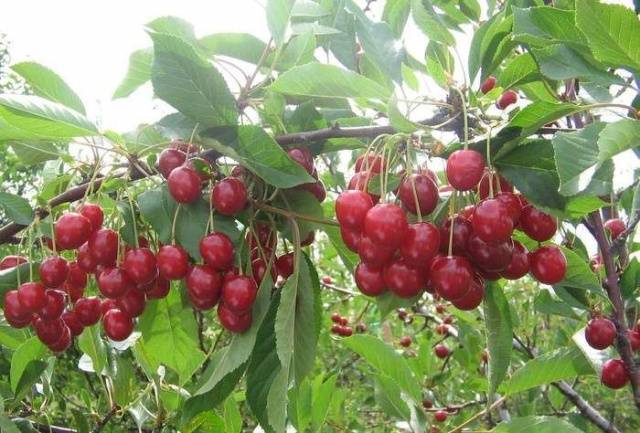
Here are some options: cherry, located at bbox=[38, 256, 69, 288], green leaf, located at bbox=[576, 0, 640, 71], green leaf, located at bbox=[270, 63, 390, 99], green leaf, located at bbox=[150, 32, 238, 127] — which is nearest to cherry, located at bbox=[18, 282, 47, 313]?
cherry, located at bbox=[38, 256, 69, 288]

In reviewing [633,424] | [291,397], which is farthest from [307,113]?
[633,424]

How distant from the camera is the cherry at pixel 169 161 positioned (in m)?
1.40

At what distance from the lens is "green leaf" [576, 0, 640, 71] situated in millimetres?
1077

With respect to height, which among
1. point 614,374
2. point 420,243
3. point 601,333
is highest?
point 420,243

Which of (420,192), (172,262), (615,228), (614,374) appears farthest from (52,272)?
(615,228)

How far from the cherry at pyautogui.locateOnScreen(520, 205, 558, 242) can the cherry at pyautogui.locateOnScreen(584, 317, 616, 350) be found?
0.85 m

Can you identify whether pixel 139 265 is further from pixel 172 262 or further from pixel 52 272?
pixel 52 272

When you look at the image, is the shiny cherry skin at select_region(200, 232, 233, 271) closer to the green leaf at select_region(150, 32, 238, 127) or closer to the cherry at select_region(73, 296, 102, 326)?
the green leaf at select_region(150, 32, 238, 127)

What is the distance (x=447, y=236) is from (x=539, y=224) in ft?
0.53

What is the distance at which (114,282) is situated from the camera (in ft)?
4.47

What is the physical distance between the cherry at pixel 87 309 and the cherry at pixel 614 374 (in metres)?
1.42

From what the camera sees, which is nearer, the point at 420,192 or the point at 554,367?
the point at 420,192

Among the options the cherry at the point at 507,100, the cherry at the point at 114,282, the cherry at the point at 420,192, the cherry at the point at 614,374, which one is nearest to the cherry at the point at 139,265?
the cherry at the point at 114,282

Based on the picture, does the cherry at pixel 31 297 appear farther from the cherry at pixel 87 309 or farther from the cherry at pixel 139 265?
the cherry at pixel 139 265
